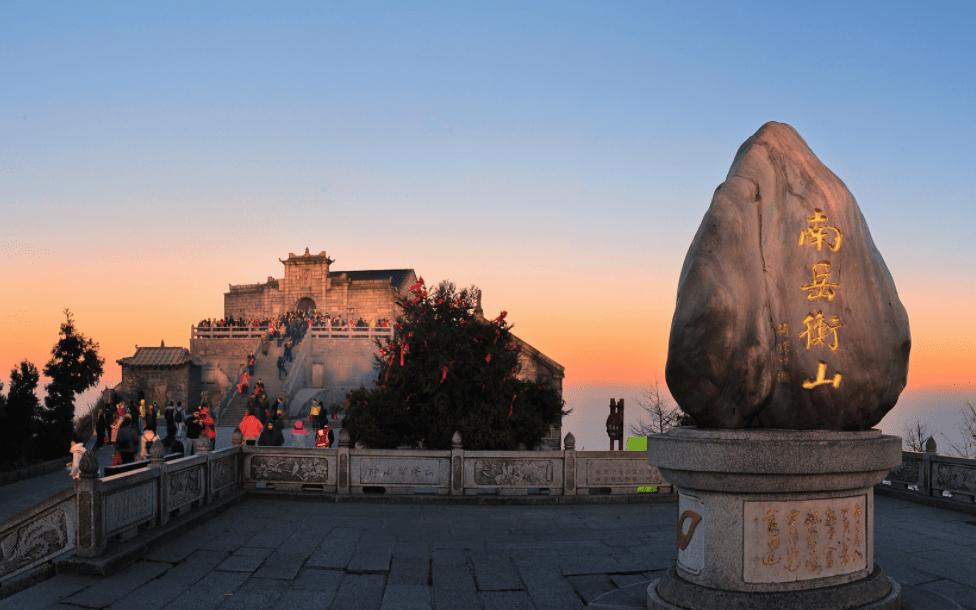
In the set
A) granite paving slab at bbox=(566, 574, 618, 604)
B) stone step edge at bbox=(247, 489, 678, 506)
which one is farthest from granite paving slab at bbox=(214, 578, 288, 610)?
stone step edge at bbox=(247, 489, 678, 506)

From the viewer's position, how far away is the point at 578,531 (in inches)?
345

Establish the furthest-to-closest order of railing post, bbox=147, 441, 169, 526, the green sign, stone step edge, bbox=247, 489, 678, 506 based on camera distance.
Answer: the green sign → stone step edge, bbox=247, 489, 678, 506 → railing post, bbox=147, 441, 169, 526

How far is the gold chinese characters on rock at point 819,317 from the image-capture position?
4.85 meters

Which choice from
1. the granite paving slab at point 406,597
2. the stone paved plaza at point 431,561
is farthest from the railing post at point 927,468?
the granite paving slab at point 406,597

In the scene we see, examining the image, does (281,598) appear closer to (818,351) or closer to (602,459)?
(818,351)

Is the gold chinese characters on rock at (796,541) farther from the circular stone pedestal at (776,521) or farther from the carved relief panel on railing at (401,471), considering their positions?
the carved relief panel on railing at (401,471)

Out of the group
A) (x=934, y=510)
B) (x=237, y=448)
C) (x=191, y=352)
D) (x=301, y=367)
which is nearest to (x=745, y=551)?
(x=934, y=510)

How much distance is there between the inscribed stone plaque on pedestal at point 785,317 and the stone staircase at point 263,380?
86.9ft

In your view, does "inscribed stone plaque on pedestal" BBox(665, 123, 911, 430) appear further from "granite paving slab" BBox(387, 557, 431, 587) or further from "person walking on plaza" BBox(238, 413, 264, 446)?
"person walking on plaza" BBox(238, 413, 264, 446)

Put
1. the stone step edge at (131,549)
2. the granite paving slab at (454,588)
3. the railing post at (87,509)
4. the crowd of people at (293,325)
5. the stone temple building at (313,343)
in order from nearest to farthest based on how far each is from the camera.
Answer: the granite paving slab at (454,588)
the stone step edge at (131,549)
the railing post at (87,509)
the stone temple building at (313,343)
the crowd of people at (293,325)

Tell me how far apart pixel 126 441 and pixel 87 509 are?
565 centimetres

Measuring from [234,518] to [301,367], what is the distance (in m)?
26.0

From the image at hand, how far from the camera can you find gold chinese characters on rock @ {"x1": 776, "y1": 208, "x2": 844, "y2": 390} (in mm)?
4852

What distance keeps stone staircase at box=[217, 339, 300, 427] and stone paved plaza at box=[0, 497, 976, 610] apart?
19935 millimetres
